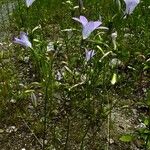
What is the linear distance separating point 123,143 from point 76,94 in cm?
70

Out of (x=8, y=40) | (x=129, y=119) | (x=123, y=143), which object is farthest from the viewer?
(x=8, y=40)

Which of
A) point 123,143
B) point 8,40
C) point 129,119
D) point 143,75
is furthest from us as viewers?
point 8,40

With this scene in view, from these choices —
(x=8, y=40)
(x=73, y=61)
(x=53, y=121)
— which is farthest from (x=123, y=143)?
(x=8, y=40)

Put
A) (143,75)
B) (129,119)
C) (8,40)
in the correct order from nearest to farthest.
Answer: (129,119) → (143,75) → (8,40)

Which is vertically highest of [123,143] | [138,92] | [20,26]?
[20,26]

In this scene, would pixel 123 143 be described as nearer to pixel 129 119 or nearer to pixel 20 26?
pixel 129 119

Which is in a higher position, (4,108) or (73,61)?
(73,61)

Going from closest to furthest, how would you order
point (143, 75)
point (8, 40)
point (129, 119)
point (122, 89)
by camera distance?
Result: point (129, 119) → point (122, 89) → point (143, 75) → point (8, 40)

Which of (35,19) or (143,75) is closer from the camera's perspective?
(143,75)

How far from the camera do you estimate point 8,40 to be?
18.4 ft

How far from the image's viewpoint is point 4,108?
411 centimetres

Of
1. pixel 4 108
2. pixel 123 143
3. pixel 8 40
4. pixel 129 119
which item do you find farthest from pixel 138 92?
pixel 8 40

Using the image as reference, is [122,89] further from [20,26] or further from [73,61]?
[20,26]

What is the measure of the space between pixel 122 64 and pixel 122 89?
510 mm
